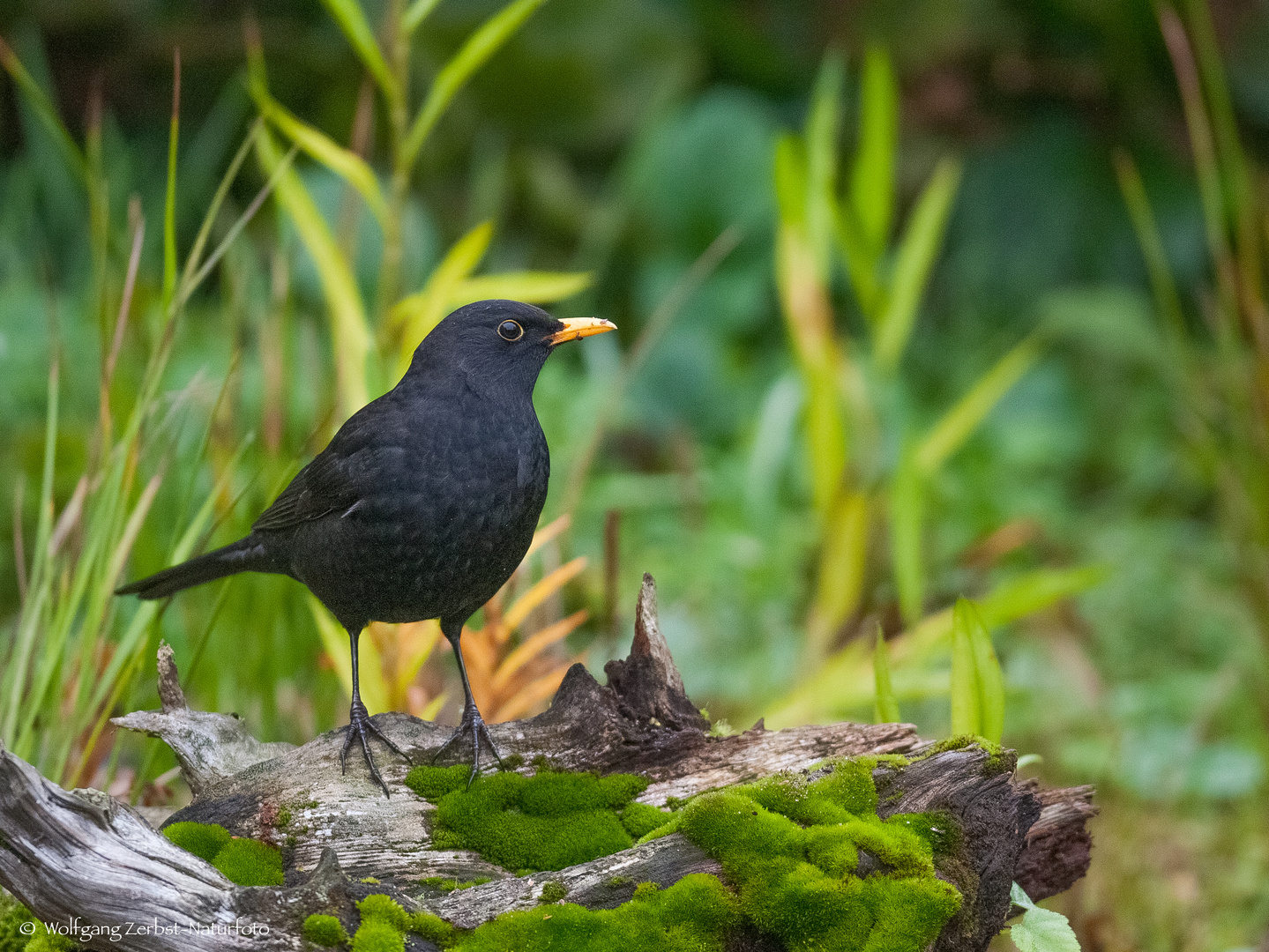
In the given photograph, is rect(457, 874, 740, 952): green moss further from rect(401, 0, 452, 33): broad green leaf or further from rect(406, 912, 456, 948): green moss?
rect(401, 0, 452, 33): broad green leaf

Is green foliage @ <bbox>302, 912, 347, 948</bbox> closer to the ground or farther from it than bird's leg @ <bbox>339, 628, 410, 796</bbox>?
closer to the ground

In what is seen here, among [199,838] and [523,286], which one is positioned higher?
[523,286]

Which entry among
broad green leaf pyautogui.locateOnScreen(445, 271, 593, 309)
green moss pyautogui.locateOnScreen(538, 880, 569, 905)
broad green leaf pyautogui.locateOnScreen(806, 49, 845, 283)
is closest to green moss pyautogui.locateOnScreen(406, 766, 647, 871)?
green moss pyautogui.locateOnScreen(538, 880, 569, 905)

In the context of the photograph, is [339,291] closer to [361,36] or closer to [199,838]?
[361,36]

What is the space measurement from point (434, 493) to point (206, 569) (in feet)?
1.95

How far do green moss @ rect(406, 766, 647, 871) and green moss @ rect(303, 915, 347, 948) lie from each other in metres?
0.33

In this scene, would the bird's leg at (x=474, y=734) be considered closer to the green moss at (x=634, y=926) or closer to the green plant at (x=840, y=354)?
the green moss at (x=634, y=926)

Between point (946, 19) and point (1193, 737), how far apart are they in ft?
14.2

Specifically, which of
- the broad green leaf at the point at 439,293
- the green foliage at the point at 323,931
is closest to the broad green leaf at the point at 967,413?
the broad green leaf at the point at 439,293

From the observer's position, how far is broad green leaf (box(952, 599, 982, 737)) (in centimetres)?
220

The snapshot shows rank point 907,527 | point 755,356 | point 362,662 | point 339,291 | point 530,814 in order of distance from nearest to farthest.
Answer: point 530,814
point 362,662
point 339,291
point 907,527
point 755,356

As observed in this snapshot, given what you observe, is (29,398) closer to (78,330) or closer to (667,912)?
(78,330)

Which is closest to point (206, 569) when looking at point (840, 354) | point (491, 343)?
point (491, 343)

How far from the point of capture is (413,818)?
197 centimetres
